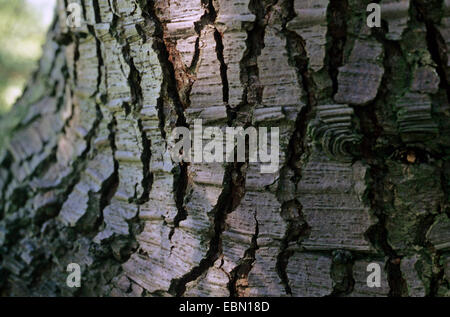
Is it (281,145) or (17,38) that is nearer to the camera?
(281,145)

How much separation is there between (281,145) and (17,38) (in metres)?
3.90

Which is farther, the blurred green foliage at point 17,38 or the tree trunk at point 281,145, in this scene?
the blurred green foliage at point 17,38

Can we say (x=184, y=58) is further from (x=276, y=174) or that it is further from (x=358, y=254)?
(x=358, y=254)

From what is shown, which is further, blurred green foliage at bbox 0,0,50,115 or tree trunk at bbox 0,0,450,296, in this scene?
blurred green foliage at bbox 0,0,50,115

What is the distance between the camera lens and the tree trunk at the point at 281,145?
0.89 m

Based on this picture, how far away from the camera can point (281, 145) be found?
949 mm

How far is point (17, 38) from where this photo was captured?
4.08 metres

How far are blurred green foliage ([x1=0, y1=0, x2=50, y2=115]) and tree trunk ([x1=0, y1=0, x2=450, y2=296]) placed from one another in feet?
10.2

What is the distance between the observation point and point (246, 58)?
96 cm

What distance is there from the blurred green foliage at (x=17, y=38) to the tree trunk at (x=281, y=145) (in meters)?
3.10

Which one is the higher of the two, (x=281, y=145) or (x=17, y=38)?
(x=17, y=38)

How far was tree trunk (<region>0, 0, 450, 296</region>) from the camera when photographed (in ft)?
2.93

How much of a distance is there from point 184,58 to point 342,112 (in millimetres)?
383

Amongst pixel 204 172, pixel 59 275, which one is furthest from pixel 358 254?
pixel 59 275
